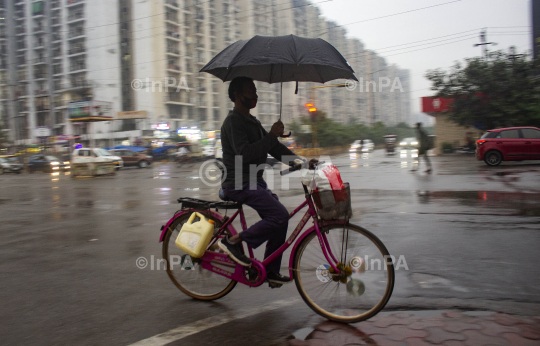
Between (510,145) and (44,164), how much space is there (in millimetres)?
31163

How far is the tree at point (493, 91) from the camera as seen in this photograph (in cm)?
2759

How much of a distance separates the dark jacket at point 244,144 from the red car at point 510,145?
1605cm

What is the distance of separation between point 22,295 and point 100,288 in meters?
0.68

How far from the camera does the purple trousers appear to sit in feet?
11.3

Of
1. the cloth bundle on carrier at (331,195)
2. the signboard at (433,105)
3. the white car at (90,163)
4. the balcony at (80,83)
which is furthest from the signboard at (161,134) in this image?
the cloth bundle on carrier at (331,195)

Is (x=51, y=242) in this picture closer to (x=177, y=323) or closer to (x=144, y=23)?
(x=177, y=323)

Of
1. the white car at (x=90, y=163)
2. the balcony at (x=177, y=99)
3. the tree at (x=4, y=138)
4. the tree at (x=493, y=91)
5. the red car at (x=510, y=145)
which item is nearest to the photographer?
the red car at (x=510, y=145)

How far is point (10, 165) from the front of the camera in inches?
1321

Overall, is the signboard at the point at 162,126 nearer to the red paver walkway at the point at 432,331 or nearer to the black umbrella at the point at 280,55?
the black umbrella at the point at 280,55

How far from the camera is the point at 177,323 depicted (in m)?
3.33

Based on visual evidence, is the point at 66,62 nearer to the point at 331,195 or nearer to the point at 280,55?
the point at 280,55

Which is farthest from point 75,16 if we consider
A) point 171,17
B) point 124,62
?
point 171,17

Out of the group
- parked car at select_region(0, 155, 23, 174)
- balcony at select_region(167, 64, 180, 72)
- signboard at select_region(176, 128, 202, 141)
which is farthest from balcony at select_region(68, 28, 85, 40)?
parked car at select_region(0, 155, 23, 174)

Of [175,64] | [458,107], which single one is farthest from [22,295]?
[175,64]
